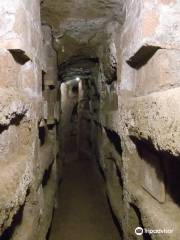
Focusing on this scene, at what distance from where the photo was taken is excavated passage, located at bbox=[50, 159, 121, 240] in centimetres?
281

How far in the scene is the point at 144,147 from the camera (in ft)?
5.56

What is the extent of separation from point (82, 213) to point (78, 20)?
2497mm

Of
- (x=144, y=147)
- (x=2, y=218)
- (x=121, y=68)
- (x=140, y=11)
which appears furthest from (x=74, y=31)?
(x=2, y=218)

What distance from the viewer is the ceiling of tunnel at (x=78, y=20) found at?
7.02 ft

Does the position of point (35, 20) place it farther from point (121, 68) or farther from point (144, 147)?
point (144, 147)

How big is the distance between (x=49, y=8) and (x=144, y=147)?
153 cm

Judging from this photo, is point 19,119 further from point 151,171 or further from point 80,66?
point 80,66

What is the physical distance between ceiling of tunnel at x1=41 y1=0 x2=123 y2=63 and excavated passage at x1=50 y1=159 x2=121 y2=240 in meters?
2.19

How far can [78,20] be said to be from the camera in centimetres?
253

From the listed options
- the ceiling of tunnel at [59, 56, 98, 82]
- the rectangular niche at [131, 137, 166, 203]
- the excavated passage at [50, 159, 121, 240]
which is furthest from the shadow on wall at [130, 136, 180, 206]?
the ceiling of tunnel at [59, 56, 98, 82]

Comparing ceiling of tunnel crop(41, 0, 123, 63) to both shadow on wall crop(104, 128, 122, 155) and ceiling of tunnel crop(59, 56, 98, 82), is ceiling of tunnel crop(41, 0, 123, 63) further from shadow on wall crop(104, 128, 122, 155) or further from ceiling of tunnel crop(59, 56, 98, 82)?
shadow on wall crop(104, 128, 122, 155)

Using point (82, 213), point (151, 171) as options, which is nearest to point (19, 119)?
point (151, 171)

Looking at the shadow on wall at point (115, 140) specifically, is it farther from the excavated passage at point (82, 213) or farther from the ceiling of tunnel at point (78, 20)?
the ceiling of tunnel at point (78, 20)

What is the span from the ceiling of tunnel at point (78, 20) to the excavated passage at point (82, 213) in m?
2.19
